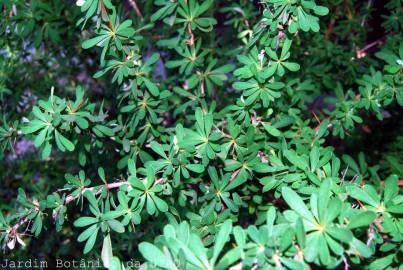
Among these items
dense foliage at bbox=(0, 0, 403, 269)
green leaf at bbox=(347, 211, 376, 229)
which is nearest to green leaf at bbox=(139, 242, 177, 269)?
dense foliage at bbox=(0, 0, 403, 269)

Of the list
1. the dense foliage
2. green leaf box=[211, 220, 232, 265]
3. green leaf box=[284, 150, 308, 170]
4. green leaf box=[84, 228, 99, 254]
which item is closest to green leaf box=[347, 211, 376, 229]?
the dense foliage

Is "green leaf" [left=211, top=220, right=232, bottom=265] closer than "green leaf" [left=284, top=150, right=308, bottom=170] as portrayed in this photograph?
Yes

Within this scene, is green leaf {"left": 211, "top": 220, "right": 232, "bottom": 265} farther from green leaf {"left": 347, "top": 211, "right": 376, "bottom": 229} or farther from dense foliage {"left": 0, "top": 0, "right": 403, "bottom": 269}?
green leaf {"left": 347, "top": 211, "right": 376, "bottom": 229}

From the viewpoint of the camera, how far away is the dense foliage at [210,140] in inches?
38.8

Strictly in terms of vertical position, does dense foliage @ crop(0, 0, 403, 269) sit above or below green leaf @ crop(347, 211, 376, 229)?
below

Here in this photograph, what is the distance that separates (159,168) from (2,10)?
111cm

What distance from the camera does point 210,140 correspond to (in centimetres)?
139

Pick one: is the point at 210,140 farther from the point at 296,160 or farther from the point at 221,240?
the point at 221,240

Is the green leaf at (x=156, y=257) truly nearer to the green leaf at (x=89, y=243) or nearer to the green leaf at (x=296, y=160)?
the green leaf at (x=89, y=243)

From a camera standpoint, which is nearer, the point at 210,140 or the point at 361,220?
the point at 361,220

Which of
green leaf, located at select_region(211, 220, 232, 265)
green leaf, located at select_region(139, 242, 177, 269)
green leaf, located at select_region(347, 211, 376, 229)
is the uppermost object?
green leaf, located at select_region(347, 211, 376, 229)

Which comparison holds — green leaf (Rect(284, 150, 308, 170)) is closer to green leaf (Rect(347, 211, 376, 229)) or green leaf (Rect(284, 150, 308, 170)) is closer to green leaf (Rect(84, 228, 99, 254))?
green leaf (Rect(347, 211, 376, 229))

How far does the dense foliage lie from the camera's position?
3.23 feet

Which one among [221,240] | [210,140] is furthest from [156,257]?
[210,140]
